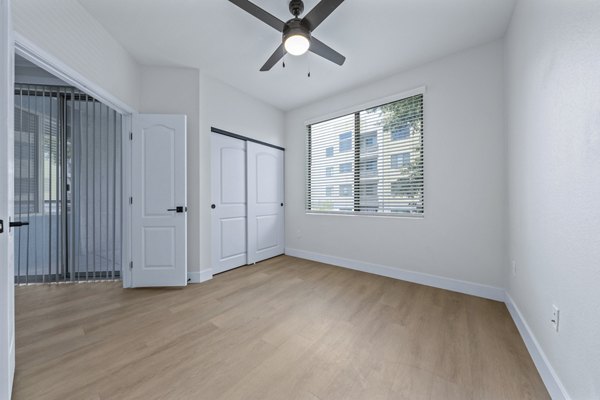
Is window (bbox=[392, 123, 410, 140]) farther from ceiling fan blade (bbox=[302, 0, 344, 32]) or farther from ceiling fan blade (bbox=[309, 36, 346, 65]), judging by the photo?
ceiling fan blade (bbox=[302, 0, 344, 32])

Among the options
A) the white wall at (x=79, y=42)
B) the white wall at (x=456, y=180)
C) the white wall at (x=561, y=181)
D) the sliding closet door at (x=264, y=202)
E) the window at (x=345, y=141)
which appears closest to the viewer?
the white wall at (x=561, y=181)

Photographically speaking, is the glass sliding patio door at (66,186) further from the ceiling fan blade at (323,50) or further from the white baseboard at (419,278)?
the white baseboard at (419,278)

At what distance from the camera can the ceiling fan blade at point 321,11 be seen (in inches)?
63.6

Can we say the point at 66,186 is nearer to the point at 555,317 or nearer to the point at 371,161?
the point at 371,161

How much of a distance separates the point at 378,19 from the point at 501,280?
299 cm

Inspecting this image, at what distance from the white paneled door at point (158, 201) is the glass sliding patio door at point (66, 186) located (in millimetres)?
602

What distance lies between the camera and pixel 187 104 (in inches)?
121

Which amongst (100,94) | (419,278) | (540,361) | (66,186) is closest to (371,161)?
(419,278)

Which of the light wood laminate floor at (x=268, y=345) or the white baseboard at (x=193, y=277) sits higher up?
the white baseboard at (x=193, y=277)

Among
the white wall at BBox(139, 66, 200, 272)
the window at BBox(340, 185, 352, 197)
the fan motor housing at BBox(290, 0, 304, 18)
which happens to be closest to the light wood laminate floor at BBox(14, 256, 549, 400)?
the white wall at BBox(139, 66, 200, 272)

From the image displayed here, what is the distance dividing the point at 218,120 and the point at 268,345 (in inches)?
118

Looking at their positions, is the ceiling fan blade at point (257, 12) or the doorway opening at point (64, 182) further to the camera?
the doorway opening at point (64, 182)

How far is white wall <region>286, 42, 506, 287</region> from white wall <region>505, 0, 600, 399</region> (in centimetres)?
55

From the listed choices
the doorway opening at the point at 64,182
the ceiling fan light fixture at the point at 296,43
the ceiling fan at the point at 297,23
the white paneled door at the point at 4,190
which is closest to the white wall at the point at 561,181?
the ceiling fan at the point at 297,23
